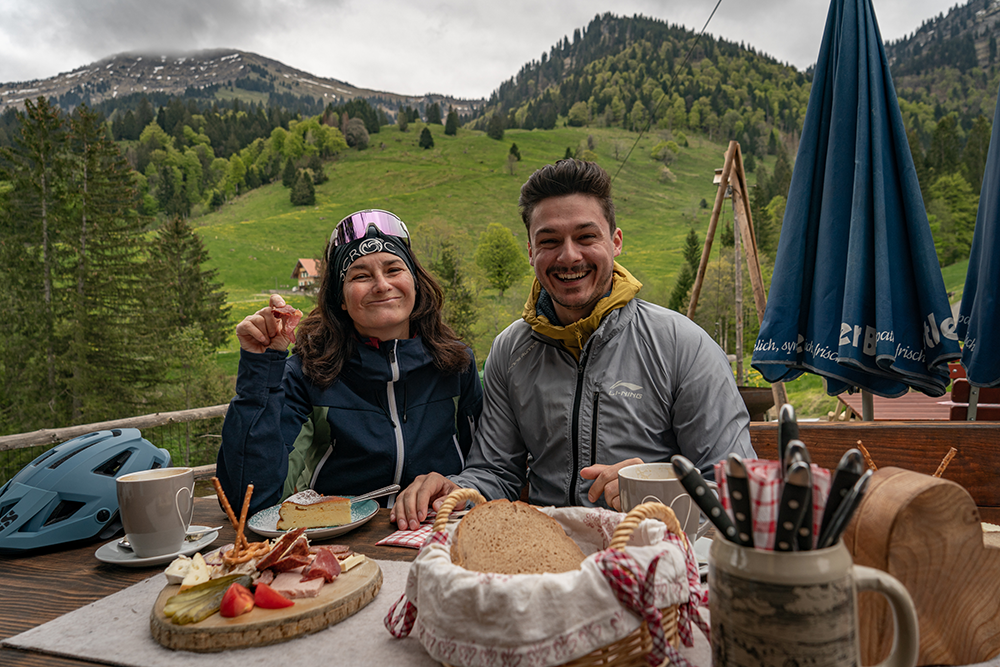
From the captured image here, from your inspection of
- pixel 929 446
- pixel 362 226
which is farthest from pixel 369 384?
pixel 929 446

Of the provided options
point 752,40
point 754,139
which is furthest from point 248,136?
point 752,40

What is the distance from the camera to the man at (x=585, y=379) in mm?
2029

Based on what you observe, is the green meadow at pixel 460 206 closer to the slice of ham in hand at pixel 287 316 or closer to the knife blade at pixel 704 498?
the slice of ham in hand at pixel 287 316

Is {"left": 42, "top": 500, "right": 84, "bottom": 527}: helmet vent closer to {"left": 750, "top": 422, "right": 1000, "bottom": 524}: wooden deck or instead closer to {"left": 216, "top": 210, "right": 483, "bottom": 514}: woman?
{"left": 216, "top": 210, "right": 483, "bottom": 514}: woman

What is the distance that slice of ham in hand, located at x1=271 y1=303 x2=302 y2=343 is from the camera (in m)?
1.79

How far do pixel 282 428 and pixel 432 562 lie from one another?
4.53 ft

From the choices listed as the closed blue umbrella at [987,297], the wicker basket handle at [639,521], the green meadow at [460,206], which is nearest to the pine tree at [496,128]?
the green meadow at [460,206]

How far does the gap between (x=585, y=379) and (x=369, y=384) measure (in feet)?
2.62

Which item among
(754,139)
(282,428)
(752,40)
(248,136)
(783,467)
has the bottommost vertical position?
(282,428)

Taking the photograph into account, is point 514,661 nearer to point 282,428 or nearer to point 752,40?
point 282,428

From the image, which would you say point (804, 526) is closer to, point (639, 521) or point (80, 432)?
point (639, 521)

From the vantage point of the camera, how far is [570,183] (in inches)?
85.9

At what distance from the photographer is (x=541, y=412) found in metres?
2.13

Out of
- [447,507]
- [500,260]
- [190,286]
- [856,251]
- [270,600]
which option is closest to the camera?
[447,507]
